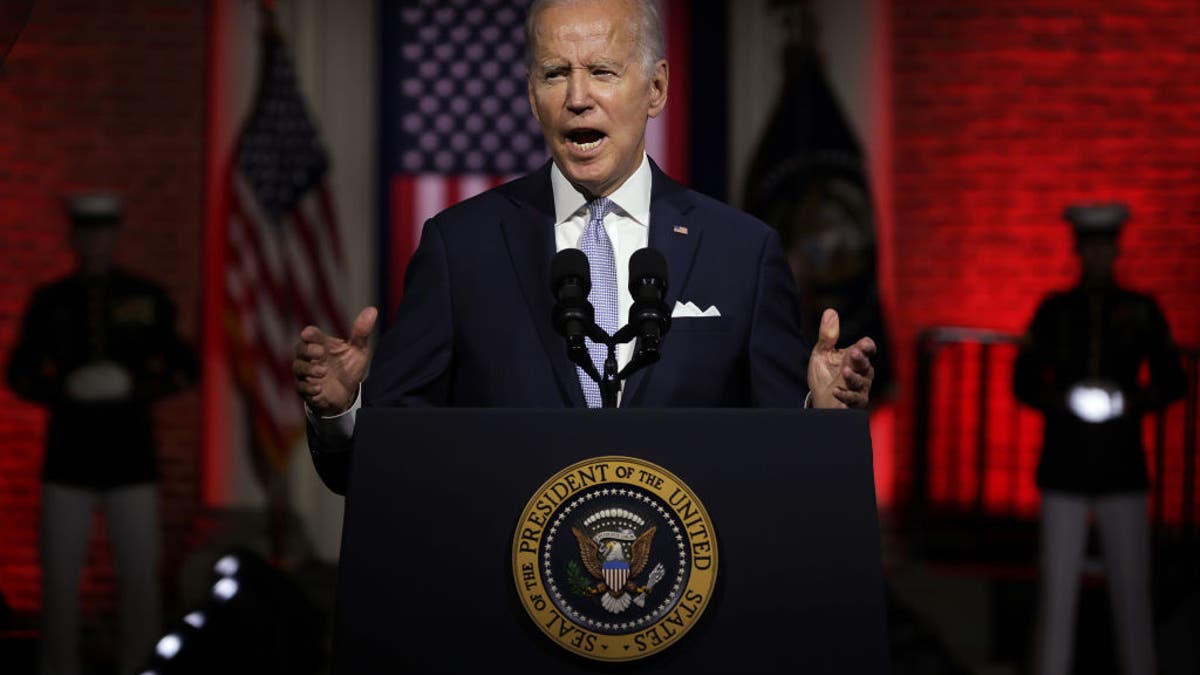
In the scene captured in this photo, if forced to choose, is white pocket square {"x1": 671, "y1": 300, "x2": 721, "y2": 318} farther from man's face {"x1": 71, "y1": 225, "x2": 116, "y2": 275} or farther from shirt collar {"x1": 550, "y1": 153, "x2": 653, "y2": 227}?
man's face {"x1": 71, "y1": 225, "x2": 116, "y2": 275}

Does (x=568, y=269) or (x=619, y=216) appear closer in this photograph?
(x=568, y=269)

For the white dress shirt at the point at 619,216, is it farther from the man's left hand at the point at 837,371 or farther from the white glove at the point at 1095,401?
the white glove at the point at 1095,401

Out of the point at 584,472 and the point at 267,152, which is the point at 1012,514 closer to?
the point at 267,152

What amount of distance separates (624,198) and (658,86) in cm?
18

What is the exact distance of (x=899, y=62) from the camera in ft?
23.0

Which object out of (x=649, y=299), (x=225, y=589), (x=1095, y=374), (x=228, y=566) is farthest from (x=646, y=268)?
(x=1095, y=374)

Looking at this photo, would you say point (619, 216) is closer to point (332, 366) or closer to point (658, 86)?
point (658, 86)

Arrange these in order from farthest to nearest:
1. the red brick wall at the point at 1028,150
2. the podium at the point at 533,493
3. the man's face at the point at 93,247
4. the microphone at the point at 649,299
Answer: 1. the red brick wall at the point at 1028,150
2. the man's face at the point at 93,247
3. the microphone at the point at 649,299
4. the podium at the point at 533,493

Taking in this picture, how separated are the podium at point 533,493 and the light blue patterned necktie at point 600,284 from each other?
0.33 meters

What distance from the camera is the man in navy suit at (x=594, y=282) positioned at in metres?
1.88

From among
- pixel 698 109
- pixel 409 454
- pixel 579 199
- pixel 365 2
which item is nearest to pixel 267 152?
pixel 365 2

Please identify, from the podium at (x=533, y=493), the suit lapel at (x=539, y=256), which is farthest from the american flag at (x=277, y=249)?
the podium at (x=533, y=493)

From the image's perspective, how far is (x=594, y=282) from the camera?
1929mm

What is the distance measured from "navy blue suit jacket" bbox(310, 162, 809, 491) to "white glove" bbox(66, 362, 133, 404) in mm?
3246
